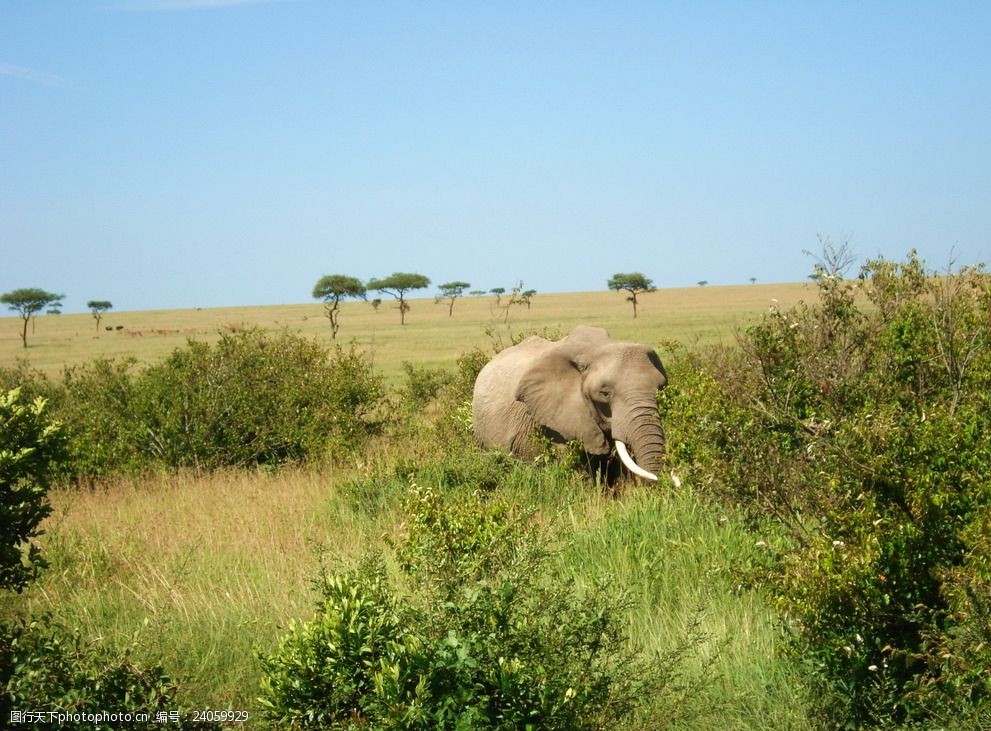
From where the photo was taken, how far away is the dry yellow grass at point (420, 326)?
4791cm

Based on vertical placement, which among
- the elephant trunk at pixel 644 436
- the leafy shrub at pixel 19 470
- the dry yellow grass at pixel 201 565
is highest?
A: the leafy shrub at pixel 19 470

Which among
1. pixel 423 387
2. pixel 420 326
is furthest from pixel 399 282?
pixel 423 387

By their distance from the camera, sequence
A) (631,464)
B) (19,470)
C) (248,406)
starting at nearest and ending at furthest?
(19,470) < (631,464) < (248,406)

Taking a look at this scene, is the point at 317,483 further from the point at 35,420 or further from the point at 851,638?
the point at 851,638

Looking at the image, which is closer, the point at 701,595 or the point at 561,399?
the point at 701,595

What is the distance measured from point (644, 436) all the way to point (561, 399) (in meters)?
1.25

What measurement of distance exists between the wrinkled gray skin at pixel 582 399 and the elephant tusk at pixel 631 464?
2.9 inches

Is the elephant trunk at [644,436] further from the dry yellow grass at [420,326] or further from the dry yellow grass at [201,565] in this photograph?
the dry yellow grass at [420,326]

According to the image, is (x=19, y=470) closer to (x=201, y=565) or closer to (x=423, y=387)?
(x=201, y=565)

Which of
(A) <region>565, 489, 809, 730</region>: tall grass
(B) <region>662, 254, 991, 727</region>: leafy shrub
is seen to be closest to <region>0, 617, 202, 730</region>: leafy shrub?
(A) <region>565, 489, 809, 730</region>: tall grass

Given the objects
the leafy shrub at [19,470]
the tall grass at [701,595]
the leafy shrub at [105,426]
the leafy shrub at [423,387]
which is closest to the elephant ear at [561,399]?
the tall grass at [701,595]

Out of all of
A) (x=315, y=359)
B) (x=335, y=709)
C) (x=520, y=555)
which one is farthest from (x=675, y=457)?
(x=315, y=359)

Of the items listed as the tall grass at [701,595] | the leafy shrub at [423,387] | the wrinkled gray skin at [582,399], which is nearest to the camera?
the tall grass at [701,595]

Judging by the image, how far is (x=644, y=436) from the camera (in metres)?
10.5
